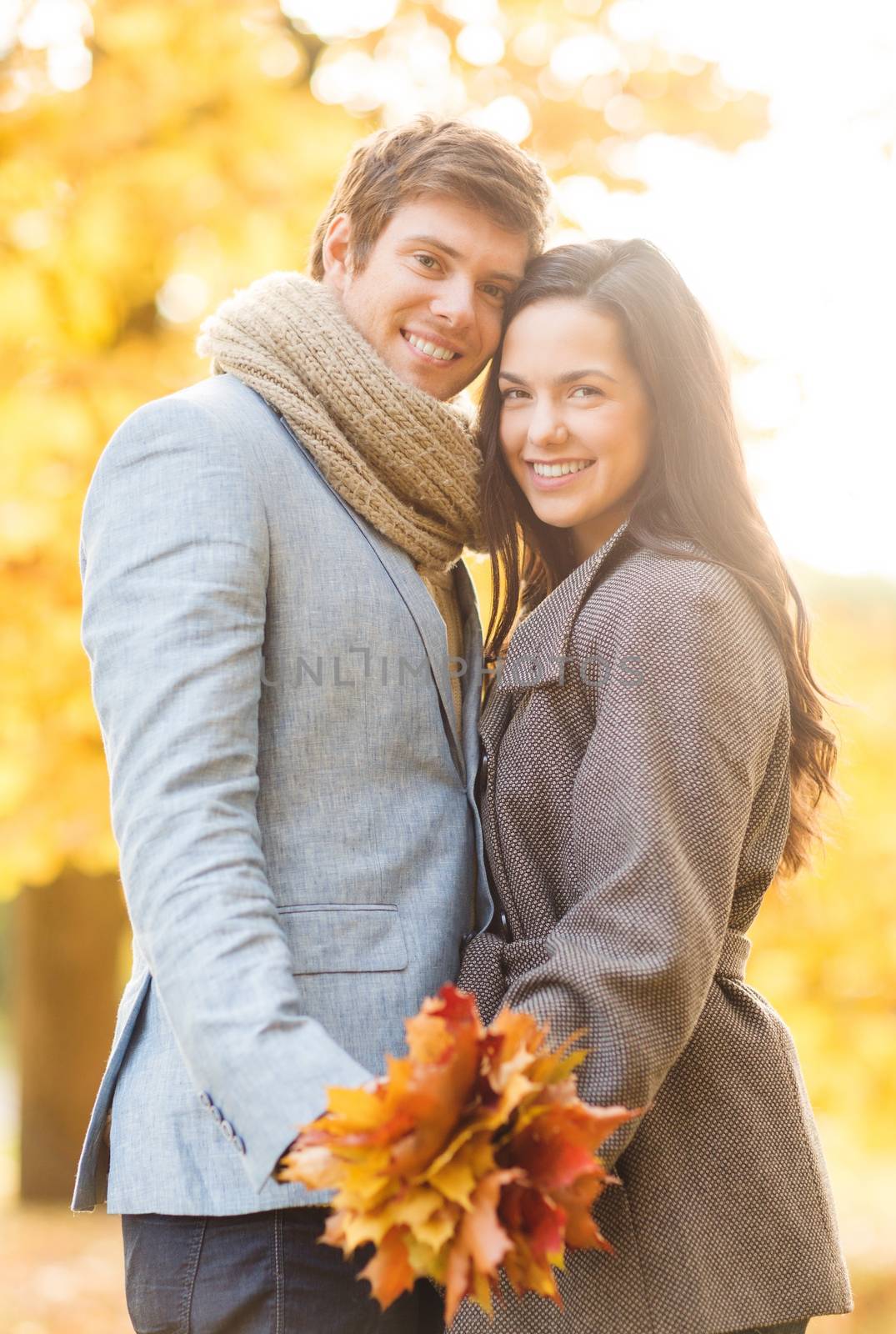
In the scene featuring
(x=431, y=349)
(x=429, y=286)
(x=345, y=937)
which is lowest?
(x=345, y=937)

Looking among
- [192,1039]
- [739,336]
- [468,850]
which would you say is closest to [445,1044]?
[192,1039]

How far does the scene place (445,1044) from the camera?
1254 mm

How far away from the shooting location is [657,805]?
168 centimetres

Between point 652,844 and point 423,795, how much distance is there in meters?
0.38

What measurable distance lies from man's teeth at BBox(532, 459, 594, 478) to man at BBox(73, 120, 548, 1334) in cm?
15

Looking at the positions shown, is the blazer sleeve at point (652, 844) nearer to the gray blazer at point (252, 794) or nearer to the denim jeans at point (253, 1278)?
the gray blazer at point (252, 794)

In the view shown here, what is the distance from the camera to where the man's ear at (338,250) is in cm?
237

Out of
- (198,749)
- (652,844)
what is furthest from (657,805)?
(198,749)

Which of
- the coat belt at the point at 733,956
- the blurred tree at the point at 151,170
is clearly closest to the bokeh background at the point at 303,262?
the blurred tree at the point at 151,170

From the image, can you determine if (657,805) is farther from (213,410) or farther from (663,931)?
(213,410)

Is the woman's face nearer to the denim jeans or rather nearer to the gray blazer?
the gray blazer

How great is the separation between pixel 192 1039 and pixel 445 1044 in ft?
1.05

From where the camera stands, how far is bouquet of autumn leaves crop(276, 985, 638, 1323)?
1214mm

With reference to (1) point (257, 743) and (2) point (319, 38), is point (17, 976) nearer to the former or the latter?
(2) point (319, 38)
